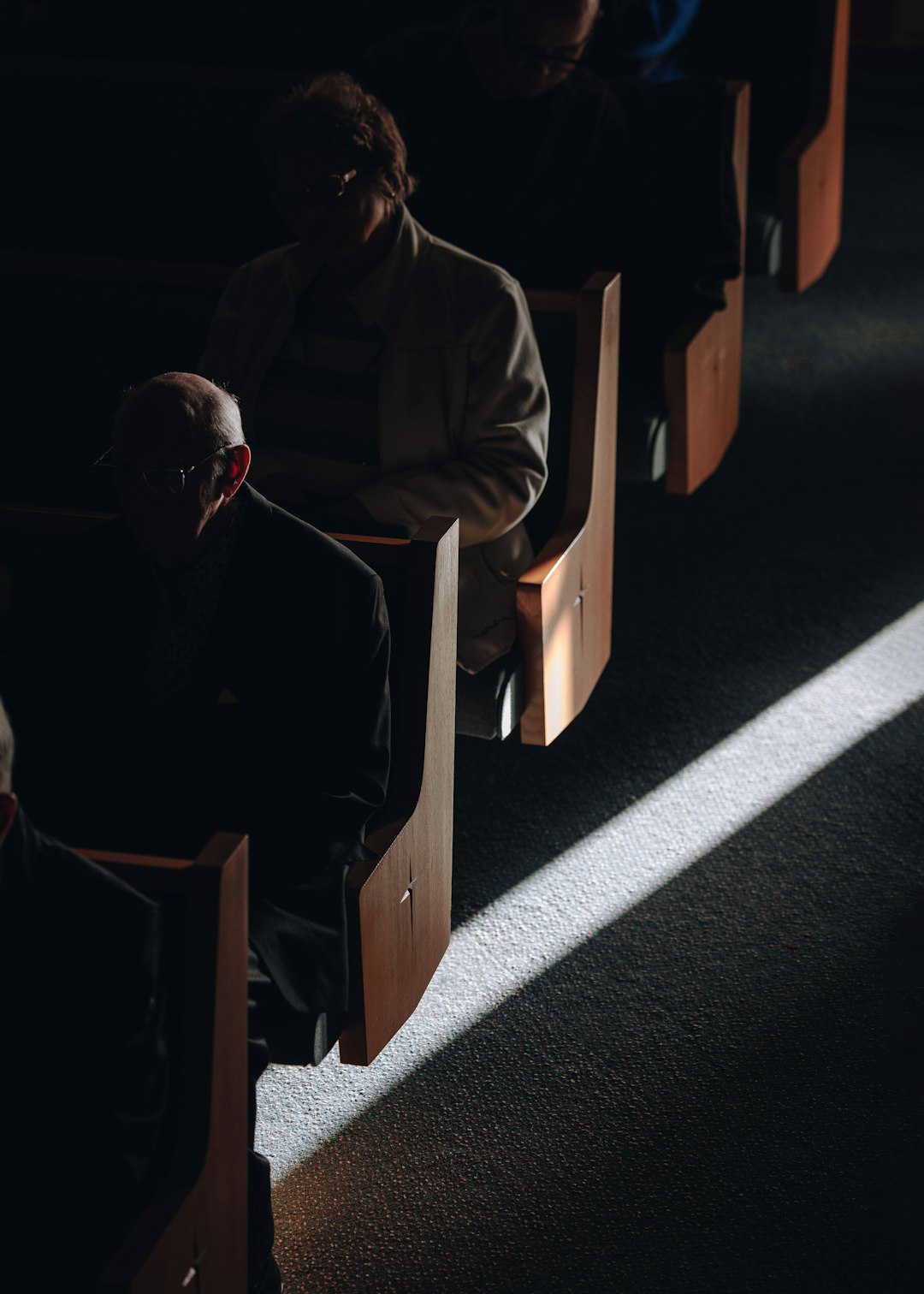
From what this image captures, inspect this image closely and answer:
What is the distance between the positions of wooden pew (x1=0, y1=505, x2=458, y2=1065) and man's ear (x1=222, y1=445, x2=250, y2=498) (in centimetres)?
27

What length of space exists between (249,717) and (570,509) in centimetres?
91

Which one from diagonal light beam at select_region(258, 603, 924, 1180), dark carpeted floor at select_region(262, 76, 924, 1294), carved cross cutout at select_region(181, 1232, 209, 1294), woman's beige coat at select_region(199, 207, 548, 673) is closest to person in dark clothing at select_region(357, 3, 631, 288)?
woman's beige coat at select_region(199, 207, 548, 673)

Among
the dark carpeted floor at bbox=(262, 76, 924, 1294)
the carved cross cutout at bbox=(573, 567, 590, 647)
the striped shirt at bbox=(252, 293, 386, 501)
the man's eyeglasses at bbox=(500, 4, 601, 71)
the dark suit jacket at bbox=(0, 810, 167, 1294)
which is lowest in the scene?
the dark carpeted floor at bbox=(262, 76, 924, 1294)

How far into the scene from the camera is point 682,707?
288 cm

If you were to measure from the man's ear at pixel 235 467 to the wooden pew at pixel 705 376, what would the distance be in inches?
55.8

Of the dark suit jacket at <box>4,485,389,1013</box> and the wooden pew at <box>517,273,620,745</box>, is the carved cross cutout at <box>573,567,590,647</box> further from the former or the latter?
the dark suit jacket at <box>4,485,389,1013</box>

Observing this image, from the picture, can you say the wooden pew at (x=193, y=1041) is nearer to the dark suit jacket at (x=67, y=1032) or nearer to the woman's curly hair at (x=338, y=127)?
the dark suit jacket at (x=67, y=1032)

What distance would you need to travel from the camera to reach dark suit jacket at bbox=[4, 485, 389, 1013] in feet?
5.56

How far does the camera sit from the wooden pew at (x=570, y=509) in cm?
234

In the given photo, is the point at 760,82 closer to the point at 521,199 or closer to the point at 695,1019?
the point at 521,199

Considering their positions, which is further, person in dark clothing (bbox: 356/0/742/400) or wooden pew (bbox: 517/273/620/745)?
person in dark clothing (bbox: 356/0/742/400)

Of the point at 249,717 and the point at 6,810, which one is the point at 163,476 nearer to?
the point at 249,717

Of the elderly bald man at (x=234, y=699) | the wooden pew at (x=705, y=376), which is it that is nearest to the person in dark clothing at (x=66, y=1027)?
the elderly bald man at (x=234, y=699)

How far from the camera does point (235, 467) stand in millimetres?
1657
